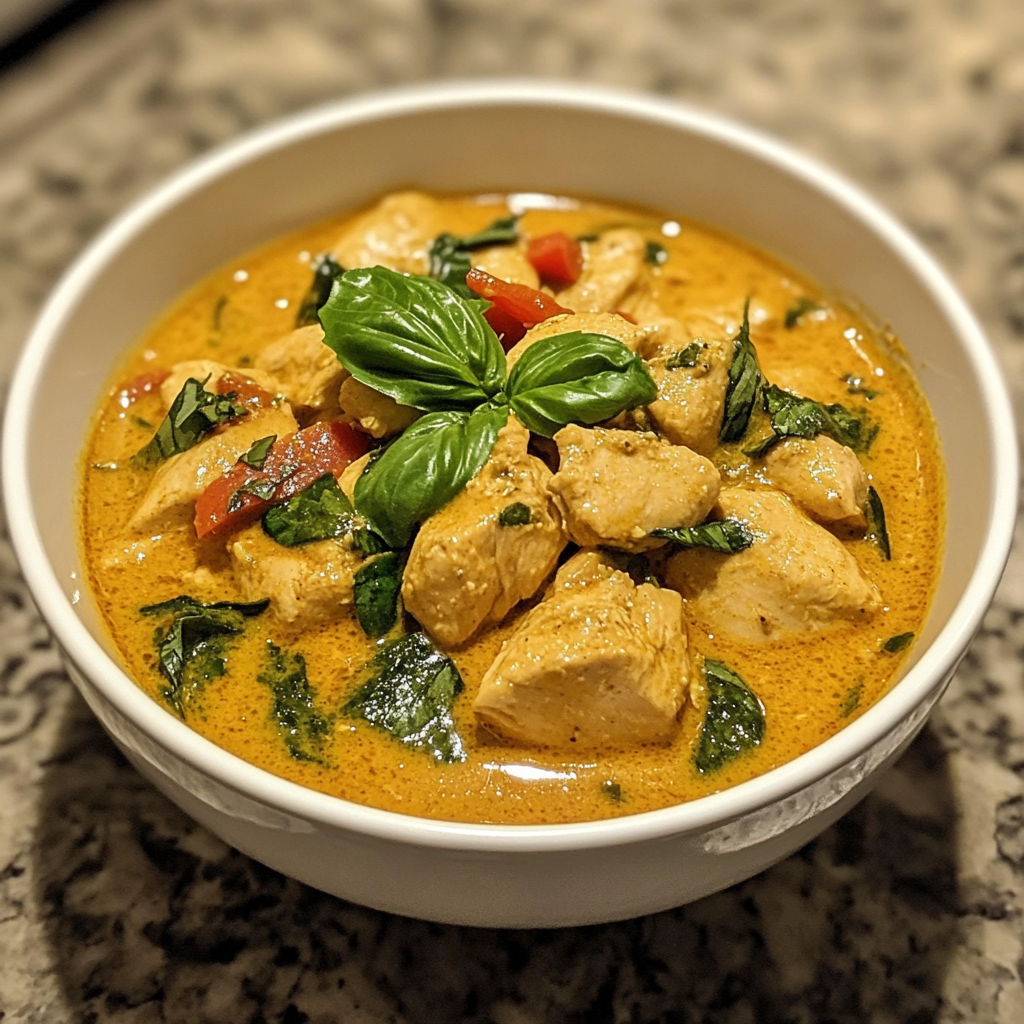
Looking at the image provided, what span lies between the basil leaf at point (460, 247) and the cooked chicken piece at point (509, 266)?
42mm

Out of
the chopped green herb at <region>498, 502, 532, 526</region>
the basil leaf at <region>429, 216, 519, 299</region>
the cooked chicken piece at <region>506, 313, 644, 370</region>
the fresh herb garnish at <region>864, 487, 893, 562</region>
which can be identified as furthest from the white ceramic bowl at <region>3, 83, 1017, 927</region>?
the cooked chicken piece at <region>506, 313, 644, 370</region>

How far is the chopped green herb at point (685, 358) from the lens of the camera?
7.09 ft

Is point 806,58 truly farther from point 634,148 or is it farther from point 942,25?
point 634,148

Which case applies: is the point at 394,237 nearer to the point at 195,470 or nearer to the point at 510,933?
the point at 195,470

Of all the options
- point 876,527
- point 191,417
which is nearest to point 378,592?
point 191,417

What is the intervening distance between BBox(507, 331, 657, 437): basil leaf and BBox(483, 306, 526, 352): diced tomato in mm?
284

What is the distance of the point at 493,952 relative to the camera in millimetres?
2088

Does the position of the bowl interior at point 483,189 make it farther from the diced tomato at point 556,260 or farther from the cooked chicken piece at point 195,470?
the diced tomato at point 556,260

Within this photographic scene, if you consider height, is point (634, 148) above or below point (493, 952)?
above

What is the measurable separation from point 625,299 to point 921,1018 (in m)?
1.64

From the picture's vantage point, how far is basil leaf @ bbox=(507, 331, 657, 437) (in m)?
1.98

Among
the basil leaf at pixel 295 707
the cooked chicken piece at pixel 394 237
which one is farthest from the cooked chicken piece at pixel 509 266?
the basil leaf at pixel 295 707

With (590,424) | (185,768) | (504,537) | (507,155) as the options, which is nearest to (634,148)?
(507,155)

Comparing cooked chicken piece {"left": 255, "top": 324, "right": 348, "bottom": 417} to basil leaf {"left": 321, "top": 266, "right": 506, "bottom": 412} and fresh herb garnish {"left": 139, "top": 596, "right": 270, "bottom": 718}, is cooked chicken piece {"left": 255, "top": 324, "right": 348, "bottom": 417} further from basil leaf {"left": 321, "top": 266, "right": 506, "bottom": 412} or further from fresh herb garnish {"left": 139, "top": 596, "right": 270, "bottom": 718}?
fresh herb garnish {"left": 139, "top": 596, "right": 270, "bottom": 718}
